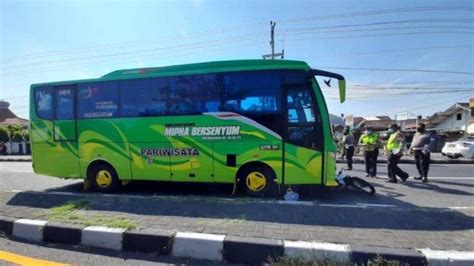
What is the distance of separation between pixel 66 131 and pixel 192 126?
3.44 m

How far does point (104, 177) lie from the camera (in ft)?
26.9

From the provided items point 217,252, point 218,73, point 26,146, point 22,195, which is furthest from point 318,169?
point 26,146

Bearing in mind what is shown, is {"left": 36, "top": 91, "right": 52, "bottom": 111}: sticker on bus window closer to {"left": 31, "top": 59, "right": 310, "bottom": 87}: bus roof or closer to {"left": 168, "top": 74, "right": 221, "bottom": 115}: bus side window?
{"left": 31, "top": 59, "right": 310, "bottom": 87}: bus roof

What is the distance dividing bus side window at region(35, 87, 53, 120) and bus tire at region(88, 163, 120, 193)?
5.93 feet

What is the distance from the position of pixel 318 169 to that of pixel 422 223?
2.25 meters

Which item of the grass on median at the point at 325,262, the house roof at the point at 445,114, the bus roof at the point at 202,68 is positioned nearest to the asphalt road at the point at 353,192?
the bus roof at the point at 202,68

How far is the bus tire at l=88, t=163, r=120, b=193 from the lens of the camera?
26.8 ft

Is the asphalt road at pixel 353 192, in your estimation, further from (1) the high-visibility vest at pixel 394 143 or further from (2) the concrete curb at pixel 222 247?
(2) the concrete curb at pixel 222 247

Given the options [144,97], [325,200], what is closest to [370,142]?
[325,200]

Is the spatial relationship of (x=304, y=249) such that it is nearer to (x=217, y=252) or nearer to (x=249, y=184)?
(x=217, y=252)

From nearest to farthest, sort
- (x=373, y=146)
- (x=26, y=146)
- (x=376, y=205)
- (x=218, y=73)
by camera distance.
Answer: (x=376, y=205)
(x=218, y=73)
(x=373, y=146)
(x=26, y=146)

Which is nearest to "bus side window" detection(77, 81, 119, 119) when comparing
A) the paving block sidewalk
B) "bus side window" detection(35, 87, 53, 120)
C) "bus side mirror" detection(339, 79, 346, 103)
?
"bus side window" detection(35, 87, 53, 120)

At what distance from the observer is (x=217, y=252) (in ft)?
13.5

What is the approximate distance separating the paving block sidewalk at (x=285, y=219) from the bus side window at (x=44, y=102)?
8.24 ft
